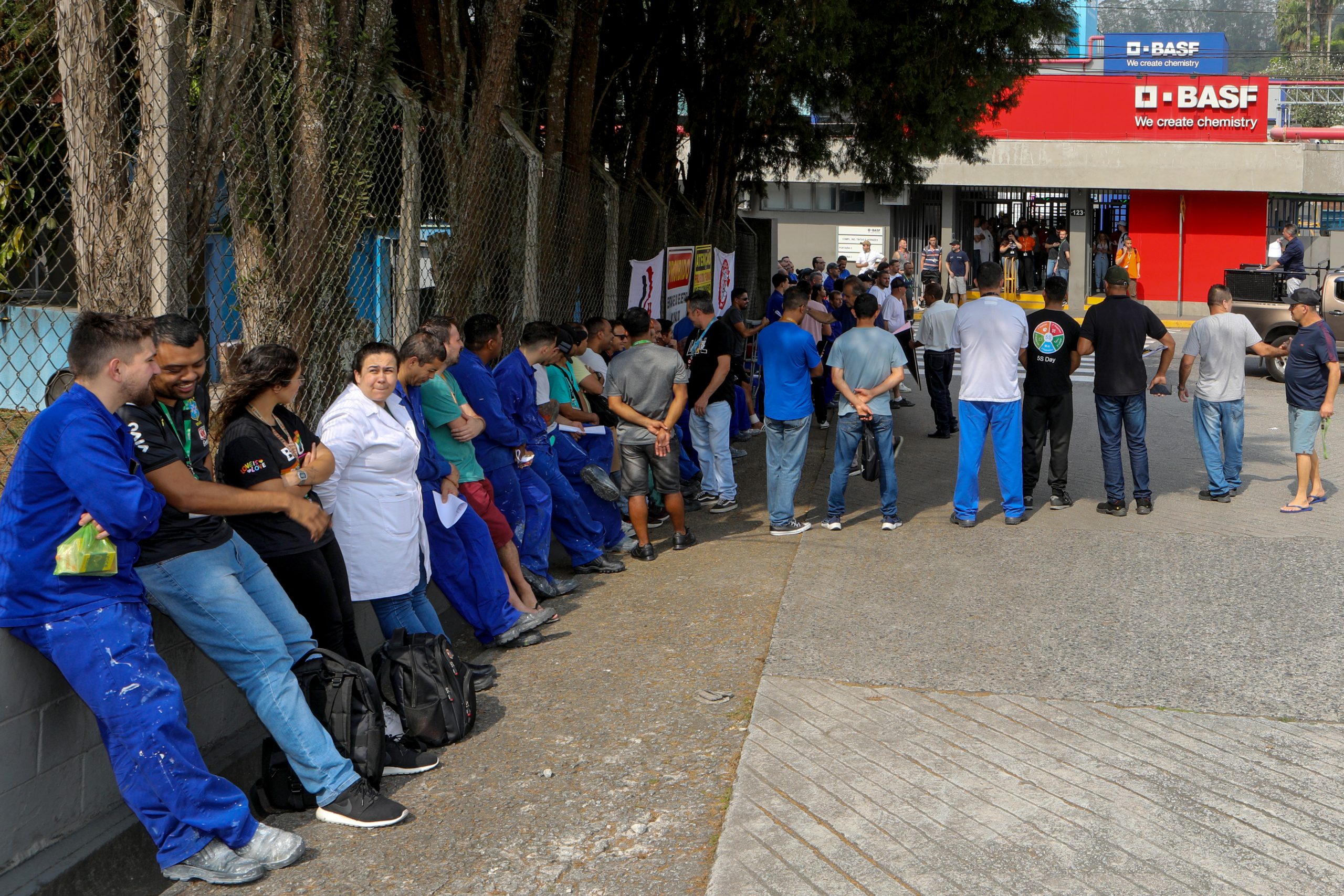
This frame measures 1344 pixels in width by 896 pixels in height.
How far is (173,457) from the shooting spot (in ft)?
14.1

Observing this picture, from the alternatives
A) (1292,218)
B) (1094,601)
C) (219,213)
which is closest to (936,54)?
(1094,601)

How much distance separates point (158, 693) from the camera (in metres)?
4.13

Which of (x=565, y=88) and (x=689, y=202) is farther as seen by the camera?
(x=689, y=202)

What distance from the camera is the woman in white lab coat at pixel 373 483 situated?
5.46 meters

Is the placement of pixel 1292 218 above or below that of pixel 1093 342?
above

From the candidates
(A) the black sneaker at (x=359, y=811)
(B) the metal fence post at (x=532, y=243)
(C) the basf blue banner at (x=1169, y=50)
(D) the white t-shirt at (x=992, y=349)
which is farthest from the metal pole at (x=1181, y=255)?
(A) the black sneaker at (x=359, y=811)

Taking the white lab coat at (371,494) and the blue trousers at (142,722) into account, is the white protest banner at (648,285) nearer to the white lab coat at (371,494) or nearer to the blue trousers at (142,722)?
the white lab coat at (371,494)

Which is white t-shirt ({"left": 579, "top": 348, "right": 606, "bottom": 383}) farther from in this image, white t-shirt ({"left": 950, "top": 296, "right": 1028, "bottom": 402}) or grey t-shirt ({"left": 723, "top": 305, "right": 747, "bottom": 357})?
white t-shirt ({"left": 950, "top": 296, "right": 1028, "bottom": 402})

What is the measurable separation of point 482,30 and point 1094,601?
19.9 feet

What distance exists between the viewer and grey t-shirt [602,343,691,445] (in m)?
8.58

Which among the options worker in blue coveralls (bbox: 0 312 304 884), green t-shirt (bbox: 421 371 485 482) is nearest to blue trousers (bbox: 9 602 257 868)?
worker in blue coveralls (bbox: 0 312 304 884)

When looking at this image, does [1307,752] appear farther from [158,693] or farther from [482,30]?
[482,30]

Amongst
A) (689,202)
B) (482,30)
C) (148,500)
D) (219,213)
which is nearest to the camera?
(148,500)

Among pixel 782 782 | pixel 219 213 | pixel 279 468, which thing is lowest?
pixel 782 782
